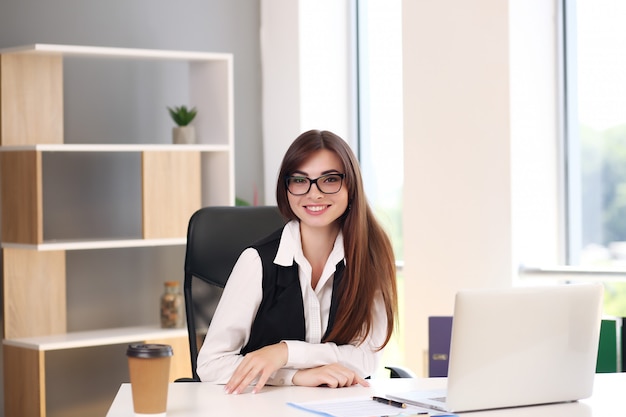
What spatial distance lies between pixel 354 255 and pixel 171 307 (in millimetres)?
2136

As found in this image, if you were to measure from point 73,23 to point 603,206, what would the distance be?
2494 millimetres

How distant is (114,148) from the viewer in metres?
4.14

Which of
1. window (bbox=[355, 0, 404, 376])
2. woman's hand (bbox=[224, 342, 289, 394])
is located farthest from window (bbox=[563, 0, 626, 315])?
woman's hand (bbox=[224, 342, 289, 394])

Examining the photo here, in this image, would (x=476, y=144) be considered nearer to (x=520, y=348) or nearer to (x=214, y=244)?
(x=214, y=244)

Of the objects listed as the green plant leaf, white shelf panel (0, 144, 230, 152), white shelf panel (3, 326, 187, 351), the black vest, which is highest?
the green plant leaf

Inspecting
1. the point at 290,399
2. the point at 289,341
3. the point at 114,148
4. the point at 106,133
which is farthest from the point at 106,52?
the point at 290,399

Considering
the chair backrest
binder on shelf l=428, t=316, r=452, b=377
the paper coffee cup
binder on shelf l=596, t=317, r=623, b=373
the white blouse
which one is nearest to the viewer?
the paper coffee cup

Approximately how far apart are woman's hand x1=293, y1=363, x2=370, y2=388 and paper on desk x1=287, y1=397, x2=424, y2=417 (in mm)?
136

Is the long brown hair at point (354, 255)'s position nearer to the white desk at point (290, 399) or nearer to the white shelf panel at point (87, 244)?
the white desk at point (290, 399)

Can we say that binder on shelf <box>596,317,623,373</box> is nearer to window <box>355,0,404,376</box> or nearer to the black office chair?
the black office chair

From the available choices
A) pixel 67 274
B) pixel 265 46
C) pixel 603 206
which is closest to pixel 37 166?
pixel 67 274

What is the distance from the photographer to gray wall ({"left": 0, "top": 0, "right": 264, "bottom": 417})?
→ 4.39 m

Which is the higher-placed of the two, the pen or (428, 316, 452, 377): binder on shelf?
the pen

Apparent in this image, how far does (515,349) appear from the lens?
1896mm
